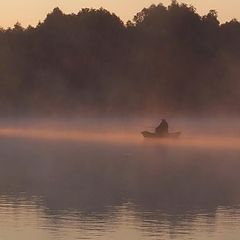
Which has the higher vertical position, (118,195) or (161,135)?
(161,135)

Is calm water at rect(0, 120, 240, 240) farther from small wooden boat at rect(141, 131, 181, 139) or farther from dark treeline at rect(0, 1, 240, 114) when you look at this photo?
A: dark treeline at rect(0, 1, 240, 114)

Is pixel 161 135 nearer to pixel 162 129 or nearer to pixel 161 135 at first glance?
pixel 161 135

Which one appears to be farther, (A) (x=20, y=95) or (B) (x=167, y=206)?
(A) (x=20, y=95)

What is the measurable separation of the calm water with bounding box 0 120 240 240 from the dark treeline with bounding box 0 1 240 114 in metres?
66.1

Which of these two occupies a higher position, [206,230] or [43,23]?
[43,23]

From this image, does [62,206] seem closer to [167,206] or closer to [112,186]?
[167,206]

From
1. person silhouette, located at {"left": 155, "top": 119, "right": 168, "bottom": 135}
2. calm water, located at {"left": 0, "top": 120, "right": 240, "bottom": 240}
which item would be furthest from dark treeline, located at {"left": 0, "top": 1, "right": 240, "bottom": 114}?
calm water, located at {"left": 0, "top": 120, "right": 240, "bottom": 240}

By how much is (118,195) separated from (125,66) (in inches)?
3573

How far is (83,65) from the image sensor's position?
4626 inches

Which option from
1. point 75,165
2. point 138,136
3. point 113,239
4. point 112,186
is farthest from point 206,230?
point 138,136

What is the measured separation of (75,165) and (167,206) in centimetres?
1410

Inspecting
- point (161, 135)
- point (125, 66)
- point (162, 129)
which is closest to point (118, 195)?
point (162, 129)

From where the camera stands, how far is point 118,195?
98.4ft

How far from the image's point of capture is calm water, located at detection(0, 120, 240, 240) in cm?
2325
